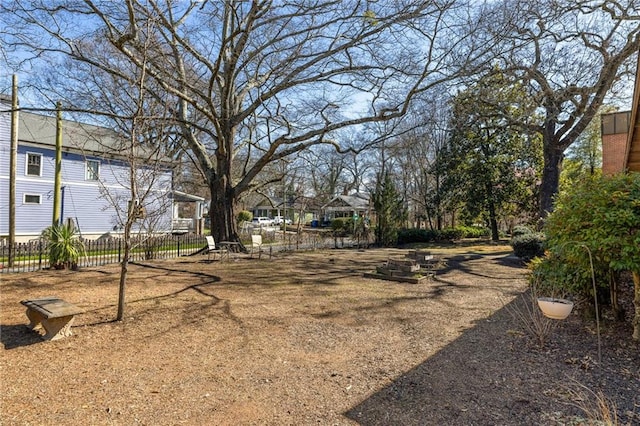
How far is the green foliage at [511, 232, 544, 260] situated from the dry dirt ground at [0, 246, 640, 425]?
6.85 metres

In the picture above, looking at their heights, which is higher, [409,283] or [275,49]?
[275,49]

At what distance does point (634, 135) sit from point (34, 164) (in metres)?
23.5

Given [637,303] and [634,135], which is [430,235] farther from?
[637,303]

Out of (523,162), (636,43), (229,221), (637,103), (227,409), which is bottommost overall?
(227,409)

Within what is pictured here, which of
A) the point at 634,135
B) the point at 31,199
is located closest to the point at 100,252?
the point at 31,199

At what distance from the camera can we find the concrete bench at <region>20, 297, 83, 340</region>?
438cm

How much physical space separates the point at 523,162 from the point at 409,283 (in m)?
21.6

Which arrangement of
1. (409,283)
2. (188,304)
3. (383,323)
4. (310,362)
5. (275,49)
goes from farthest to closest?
(275,49)
(409,283)
(188,304)
(383,323)
(310,362)

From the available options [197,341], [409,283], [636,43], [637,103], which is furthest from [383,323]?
[636,43]

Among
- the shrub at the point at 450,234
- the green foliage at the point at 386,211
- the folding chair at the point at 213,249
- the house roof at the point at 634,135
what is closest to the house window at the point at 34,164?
the folding chair at the point at 213,249

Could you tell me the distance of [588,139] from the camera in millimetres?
32125

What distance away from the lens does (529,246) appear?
12781mm

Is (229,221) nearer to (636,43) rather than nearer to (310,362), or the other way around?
(310,362)

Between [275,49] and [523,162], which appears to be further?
[523,162]
